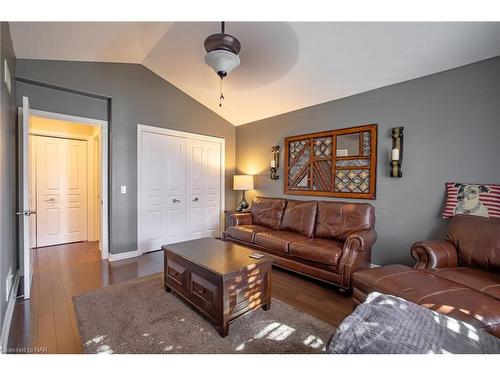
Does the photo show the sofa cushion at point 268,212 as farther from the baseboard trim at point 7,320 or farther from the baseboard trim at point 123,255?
the baseboard trim at point 7,320

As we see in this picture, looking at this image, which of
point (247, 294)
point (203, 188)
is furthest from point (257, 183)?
point (247, 294)

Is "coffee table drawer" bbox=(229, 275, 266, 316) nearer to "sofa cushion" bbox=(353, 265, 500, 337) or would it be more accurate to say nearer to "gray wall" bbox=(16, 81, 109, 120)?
"sofa cushion" bbox=(353, 265, 500, 337)

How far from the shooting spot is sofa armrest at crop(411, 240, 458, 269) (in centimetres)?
209

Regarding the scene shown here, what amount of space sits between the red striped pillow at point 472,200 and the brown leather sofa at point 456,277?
0.64ft

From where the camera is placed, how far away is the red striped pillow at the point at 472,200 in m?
2.30

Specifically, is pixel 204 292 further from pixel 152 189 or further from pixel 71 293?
pixel 152 189

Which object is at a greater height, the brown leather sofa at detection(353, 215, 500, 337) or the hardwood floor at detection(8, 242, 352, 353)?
the brown leather sofa at detection(353, 215, 500, 337)

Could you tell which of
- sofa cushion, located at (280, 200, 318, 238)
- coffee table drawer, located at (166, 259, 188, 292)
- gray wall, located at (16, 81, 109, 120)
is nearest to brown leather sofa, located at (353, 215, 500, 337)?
sofa cushion, located at (280, 200, 318, 238)

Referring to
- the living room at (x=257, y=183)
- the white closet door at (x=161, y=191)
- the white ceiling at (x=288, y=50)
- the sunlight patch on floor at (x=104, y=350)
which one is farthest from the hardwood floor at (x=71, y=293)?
the white ceiling at (x=288, y=50)

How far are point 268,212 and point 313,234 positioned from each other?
0.89m

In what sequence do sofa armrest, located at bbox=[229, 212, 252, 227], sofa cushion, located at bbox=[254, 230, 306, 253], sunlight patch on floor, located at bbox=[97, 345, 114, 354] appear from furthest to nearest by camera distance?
1. sofa armrest, located at bbox=[229, 212, 252, 227]
2. sofa cushion, located at bbox=[254, 230, 306, 253]
3. sunlight patch on floor, located at bbox=[97, 345, 114, 354]

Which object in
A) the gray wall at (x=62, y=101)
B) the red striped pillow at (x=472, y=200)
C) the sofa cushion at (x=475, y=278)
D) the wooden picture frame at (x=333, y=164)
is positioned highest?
the gray wall at (x=62, y=101)

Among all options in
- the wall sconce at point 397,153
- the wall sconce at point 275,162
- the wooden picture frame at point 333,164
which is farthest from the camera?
the wall sconce at point 275,162

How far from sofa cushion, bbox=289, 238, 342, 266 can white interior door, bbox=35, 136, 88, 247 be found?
4105 mm
